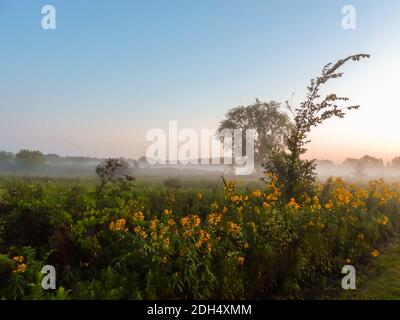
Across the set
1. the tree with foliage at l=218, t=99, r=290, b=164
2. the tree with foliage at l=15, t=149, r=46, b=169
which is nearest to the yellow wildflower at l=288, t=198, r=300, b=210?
the tree with foliage at l=218, t=99, r=290, b=164

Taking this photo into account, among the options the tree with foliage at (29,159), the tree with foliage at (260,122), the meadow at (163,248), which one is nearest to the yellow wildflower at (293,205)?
the meadow at (163,248)

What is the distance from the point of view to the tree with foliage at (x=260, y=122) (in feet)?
154

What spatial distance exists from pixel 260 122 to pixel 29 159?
208ft

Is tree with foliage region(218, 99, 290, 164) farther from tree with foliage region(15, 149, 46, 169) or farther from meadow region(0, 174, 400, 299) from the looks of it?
tree with foliage region(15, 149, 46, 169)

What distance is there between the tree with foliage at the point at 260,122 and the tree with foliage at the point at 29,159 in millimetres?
57329

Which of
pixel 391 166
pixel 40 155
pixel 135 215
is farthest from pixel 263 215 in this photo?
pixel 391 166

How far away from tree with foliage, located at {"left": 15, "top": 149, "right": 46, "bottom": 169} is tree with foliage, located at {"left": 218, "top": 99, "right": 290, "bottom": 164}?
188ft

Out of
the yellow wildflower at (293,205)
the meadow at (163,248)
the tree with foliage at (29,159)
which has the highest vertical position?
the tree with foliage at (29,159)

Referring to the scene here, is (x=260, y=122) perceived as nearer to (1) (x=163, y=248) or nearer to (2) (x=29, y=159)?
(1) (x=163, y=248)

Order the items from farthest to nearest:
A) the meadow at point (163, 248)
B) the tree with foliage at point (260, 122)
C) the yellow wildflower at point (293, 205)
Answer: the tree with foliage at point (260, 122)
the yellow wildflower at point (293, 205)
the meadow at point (163, 248)

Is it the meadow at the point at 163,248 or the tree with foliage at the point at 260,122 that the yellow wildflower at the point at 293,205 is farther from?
the tree with foliage at the point at 260,122

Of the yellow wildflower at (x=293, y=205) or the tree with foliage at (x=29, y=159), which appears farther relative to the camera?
the tree with foliage at (x=29, y=159)

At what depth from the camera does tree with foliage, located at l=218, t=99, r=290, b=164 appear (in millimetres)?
47000

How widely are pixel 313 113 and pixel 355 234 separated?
175 inches
